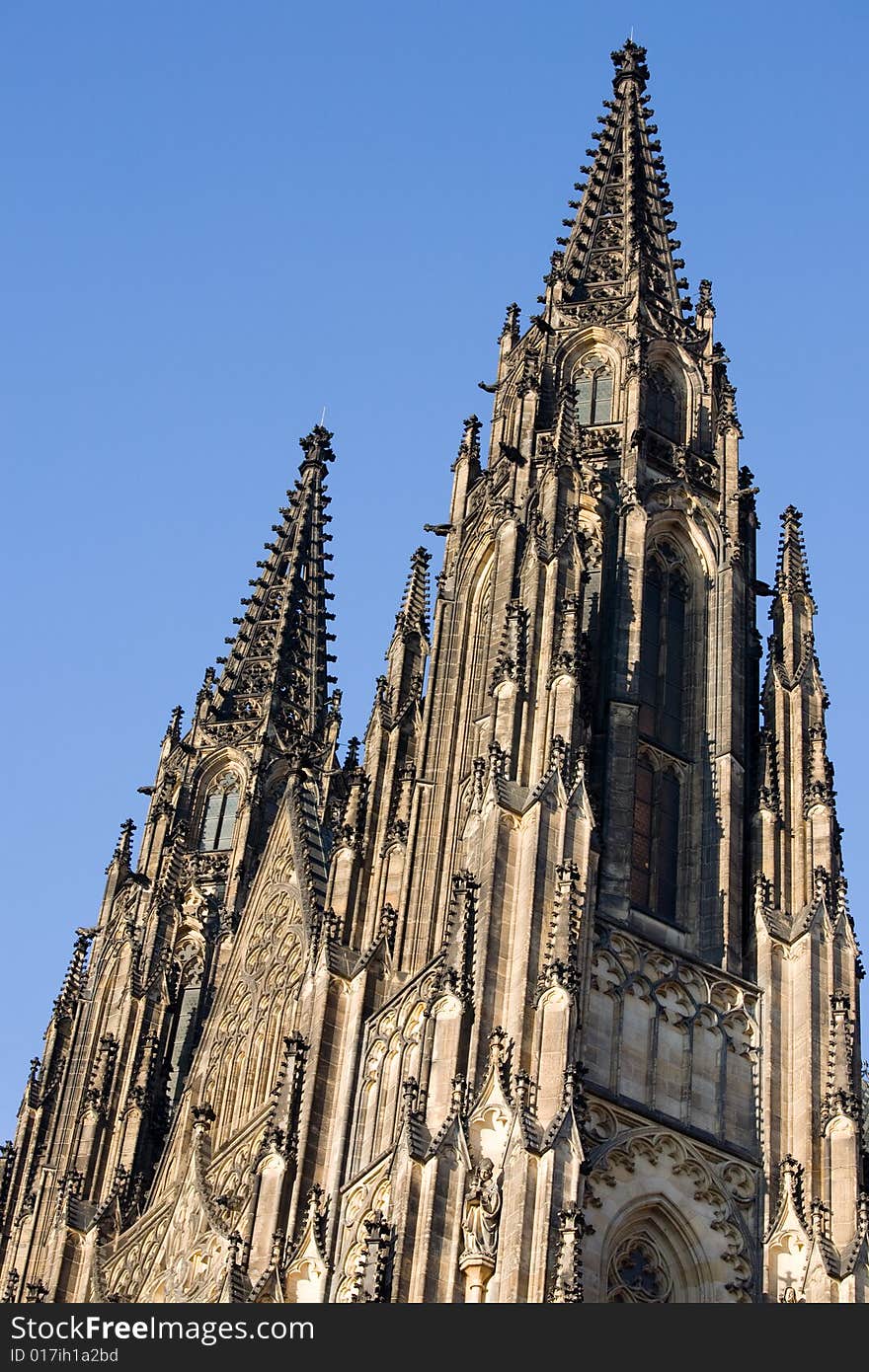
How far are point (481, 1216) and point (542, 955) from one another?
422 centimetres

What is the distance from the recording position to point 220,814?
61156mm

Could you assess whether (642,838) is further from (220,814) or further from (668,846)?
(220,814)

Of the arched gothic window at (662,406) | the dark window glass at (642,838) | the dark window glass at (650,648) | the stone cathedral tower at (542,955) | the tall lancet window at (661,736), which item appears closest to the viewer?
the stone cathedral tower at (542,955)

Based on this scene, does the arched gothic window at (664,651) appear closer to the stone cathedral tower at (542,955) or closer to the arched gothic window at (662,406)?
the stone cathedral tower at (542,955)

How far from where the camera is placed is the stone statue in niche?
110ft

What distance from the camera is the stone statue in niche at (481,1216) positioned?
110ft

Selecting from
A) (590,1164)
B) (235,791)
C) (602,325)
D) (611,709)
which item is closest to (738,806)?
(611,709)

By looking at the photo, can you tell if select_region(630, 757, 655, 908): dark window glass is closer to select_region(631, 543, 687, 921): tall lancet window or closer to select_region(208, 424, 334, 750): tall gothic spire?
select_region(631, 543, 687, 921): tall lancet window

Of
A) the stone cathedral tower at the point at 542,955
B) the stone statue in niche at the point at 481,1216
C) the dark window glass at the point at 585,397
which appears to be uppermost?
the dark window glass at the point at 585,397

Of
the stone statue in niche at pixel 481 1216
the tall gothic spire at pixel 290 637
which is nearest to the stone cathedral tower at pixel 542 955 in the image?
the stone statue in niche at pixel 481 1216

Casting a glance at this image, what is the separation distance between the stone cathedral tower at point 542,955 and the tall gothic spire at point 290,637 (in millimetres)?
6715

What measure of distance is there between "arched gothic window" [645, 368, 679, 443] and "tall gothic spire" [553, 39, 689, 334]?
1.58 meters

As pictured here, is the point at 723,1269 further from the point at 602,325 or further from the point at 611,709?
the point at 602,325

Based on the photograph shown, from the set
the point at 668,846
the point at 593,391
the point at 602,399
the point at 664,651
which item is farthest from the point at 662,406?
the point at 668,846
